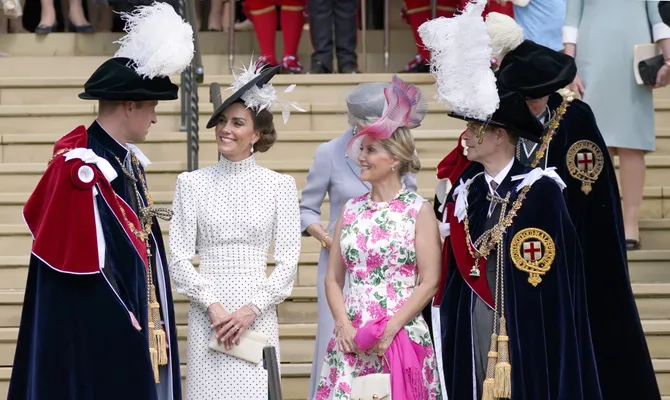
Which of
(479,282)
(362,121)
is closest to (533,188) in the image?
(479,282)

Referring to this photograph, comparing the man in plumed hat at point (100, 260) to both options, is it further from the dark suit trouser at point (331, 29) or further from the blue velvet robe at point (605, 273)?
the dark suit trouser at point (331, 29)

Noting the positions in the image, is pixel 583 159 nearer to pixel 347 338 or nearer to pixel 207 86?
pixel 347 338

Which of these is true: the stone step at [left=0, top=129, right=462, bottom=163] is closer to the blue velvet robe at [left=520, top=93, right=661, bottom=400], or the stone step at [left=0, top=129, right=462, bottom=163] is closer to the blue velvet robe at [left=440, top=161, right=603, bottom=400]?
the blue velvet robe at [left=520, top=93, right=661, bottom=400]

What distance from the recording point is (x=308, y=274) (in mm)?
8984

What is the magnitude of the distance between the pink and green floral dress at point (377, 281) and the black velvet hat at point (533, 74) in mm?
785

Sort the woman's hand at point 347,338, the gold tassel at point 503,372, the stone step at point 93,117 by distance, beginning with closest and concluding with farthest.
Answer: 1. the gold tassel at point 503,372
2. the woman's hand at point 347,338
3. the stone step at point 93,117

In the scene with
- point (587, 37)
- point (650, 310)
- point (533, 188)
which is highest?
point (587, 37)

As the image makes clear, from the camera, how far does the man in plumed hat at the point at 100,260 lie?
631cm

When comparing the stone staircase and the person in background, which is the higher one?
the person in background

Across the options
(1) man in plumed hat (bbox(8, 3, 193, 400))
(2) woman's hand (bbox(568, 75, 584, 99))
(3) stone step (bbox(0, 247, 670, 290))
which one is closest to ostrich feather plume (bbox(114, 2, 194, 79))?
(1) man in plumed hat (bbox(8, 3, 193, 400))

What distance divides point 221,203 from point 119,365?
928 millimetres

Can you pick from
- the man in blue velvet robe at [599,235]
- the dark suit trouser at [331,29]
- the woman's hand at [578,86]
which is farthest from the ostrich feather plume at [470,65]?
the dark suit trouser at [331,29]

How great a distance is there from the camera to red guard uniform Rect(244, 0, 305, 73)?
36.4 feet

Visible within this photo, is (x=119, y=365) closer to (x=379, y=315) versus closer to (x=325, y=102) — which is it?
(x=379, y=315)
